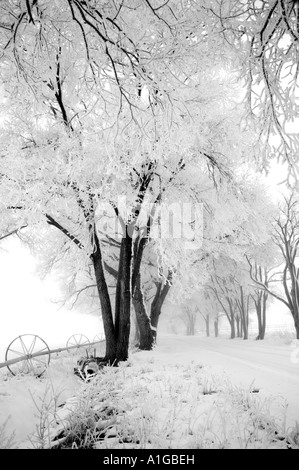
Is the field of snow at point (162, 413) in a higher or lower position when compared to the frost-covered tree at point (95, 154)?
lower

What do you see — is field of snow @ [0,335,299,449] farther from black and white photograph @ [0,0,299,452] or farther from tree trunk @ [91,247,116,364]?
tree trunk @ [91,247,116,364]

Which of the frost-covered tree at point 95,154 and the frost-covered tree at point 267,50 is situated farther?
the frost-covered tree at point 95,154

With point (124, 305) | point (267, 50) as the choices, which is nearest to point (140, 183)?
point (124, 305)

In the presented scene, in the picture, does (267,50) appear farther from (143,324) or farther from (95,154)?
(143,324)

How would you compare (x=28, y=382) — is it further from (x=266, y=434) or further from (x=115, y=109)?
(x=115, y=109)

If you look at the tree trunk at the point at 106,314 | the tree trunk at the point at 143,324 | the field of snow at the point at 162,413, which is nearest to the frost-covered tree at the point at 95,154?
the tree trunk at the point at 106,314

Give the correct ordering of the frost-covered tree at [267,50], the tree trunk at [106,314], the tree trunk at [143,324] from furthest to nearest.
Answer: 1. the tree trunk at [143,324]
2. the tree trunk at [106,314]
3. the frost-covered tree at [267,50]

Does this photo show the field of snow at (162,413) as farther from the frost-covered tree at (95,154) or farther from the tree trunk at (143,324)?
the tree trunk at (143,324)

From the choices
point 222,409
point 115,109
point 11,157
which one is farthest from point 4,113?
point 222,409

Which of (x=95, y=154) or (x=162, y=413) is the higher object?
(x=95, y=154)

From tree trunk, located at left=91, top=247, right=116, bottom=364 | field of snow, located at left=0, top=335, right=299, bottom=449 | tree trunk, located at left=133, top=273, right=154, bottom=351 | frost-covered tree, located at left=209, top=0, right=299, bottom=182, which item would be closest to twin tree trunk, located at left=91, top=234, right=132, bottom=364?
tree trunk, located at left=91, top=247, right=116, bottom=364

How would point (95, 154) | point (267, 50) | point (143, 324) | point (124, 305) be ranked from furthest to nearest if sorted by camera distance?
point (143, 324), point (124, 305), point (95, 154), point (267, 50)

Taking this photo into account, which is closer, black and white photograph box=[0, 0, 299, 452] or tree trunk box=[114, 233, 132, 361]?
black and white photograph box=[0, 0, 299, 452]

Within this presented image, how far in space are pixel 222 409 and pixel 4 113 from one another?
828cm
